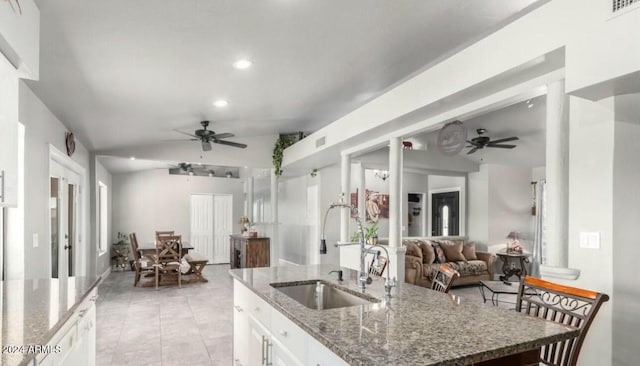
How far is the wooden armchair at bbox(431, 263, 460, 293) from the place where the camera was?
2.32 metres

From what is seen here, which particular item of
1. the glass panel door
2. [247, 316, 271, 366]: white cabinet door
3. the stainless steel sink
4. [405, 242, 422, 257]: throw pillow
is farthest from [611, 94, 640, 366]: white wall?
the glass panel door

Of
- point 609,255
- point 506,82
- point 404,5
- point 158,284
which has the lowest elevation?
point 158,284

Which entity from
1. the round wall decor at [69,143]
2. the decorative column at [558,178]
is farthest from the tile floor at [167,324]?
the round wall decor at [69,143]

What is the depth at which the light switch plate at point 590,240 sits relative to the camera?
236cm

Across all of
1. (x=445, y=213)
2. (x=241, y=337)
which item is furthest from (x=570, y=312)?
(x=445, y=213)

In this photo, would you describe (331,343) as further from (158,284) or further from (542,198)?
(542,198)

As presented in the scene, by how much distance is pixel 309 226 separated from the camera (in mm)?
8570

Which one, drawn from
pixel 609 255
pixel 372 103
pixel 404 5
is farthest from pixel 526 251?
pixel 404 5

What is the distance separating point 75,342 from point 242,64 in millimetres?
2603

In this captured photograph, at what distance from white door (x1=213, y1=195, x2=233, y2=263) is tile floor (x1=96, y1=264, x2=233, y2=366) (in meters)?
2.92

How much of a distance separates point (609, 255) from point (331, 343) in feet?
6.53

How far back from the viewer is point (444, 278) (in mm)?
2410

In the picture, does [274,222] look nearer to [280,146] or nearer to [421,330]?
[280,146]

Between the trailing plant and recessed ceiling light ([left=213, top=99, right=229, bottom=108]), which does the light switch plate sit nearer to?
recessed ceiling light ([left=213, top=99, right=229, bottom=108])
